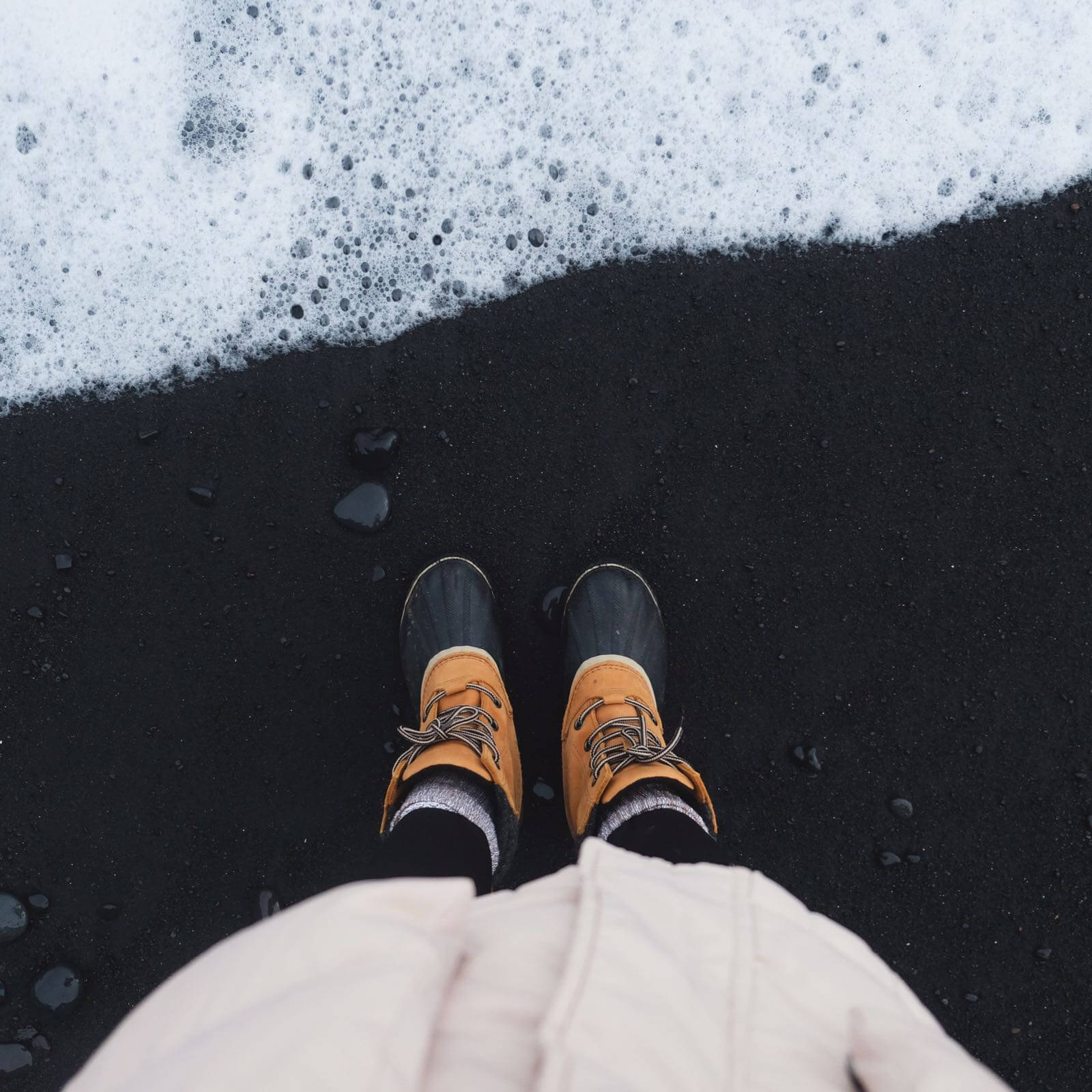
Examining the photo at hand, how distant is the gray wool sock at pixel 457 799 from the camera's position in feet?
4.54

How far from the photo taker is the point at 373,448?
1625 mm

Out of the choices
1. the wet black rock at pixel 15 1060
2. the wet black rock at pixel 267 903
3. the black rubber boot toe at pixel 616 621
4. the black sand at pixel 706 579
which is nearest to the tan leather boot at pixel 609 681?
the black rubber boot toe at pixel 616 621

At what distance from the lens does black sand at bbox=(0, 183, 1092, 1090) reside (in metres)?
1.63

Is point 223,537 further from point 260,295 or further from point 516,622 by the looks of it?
point 516,622

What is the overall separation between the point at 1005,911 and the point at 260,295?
217 centimetres

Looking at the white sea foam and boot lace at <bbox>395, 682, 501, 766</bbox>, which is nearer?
boot lace at <bbox>395, 682, 501, 766</bbox>

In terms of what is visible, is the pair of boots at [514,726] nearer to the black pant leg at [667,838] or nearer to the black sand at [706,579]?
the black pant leg at [667,838]

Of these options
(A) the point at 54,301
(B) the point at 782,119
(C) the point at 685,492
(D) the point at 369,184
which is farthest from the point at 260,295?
(B) the point at 782,119

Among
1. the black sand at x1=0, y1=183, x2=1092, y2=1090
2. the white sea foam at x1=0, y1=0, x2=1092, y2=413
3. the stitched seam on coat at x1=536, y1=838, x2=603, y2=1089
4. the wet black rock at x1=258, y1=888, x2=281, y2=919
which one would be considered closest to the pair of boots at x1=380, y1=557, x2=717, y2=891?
the black sand at x1=0, y1=183, x2=1092, y2=1090

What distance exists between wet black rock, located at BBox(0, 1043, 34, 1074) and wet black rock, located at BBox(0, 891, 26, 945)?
238 mm

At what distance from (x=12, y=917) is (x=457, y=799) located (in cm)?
109

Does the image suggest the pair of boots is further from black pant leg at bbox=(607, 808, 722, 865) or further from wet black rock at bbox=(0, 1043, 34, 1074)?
wet black rock at bbox=(0, 1043, 34, 1074)

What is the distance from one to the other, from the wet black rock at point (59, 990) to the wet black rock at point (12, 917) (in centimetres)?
12

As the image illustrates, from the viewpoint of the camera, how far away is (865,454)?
1.64 m
